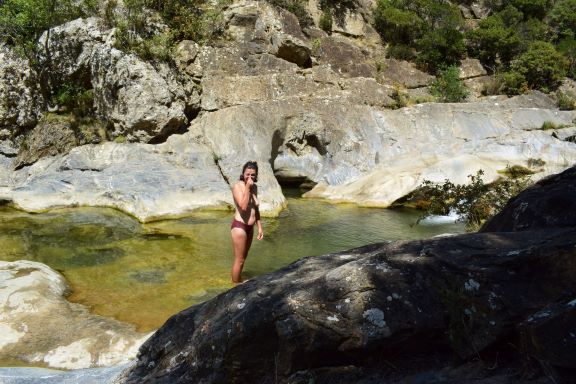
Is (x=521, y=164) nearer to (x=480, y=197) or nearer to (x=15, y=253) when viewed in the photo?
(x=480, y=197)

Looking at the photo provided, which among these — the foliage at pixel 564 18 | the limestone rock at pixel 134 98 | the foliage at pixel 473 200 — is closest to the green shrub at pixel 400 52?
the foliage at pixel 564 18

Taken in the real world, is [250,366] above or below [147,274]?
above

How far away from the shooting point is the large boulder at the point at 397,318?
2.42m

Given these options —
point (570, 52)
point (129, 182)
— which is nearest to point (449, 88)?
point (570, 52)

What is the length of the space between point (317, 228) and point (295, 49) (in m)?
9.43

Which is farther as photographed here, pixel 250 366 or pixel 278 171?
pixel 278 171

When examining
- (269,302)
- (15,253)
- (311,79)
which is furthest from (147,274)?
(311,79)

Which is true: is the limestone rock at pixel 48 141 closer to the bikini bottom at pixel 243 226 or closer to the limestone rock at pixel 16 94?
the limestone rock at pixel 16 94

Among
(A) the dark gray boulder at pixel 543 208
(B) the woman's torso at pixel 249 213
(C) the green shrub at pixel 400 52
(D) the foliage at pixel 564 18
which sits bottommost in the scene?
(B) the woman's torso at pixel 249 213

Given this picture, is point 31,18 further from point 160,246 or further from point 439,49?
Result: point 439,49

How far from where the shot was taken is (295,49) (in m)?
17.9

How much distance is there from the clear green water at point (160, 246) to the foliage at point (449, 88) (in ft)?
29.1

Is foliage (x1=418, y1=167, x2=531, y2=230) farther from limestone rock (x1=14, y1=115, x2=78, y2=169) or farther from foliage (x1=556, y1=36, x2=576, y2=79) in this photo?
foliage (x1=556, y1=36, x2=576, y2=79)

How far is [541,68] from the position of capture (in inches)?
859
